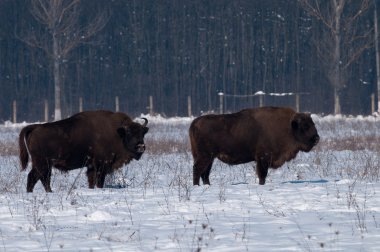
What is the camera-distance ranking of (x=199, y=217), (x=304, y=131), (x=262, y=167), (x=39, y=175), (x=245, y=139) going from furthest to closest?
1. (x=304, y=131)
2. (x=245, y=139)
3. (x=262, y=167)
4. (x=39, y=175)
5. (x=199, y=217)

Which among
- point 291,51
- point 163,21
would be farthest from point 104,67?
point 291,51

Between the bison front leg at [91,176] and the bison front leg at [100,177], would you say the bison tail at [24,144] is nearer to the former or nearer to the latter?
the bison front leg at [91,176]

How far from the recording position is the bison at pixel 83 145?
12828 mm

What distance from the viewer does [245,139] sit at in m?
13.9

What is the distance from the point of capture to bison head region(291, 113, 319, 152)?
14.2 m

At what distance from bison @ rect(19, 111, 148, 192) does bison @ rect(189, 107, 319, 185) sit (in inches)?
39.6

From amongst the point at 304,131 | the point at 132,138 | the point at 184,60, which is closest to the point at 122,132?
the point at 132,138

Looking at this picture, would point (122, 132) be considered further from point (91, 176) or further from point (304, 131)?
point (304, 131)

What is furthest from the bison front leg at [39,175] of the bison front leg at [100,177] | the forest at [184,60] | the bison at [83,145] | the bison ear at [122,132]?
the forest at [184,60]

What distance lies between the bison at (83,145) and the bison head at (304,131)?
2.59m

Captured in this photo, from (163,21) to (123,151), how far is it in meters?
49.5

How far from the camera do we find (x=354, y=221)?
906cm

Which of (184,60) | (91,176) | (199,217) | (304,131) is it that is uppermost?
(184,60)

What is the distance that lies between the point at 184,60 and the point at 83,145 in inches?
1874
